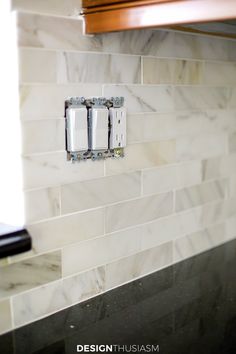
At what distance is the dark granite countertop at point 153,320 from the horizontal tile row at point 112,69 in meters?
0.47

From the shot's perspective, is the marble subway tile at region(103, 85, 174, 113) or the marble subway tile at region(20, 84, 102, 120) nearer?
the marble subway tile at region(20, 84, 102, 120)

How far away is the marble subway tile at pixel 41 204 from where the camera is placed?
776 millimetres

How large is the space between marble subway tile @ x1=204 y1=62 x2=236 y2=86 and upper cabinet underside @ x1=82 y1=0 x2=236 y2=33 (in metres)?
0.41

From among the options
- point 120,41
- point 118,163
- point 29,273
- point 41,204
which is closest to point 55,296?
point 29,273

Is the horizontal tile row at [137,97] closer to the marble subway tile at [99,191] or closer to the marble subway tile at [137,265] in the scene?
the marble subway tile at [99,191]

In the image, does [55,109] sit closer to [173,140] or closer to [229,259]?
[173,140]

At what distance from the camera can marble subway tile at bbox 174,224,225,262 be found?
3.67 feet

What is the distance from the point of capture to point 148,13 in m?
0.71

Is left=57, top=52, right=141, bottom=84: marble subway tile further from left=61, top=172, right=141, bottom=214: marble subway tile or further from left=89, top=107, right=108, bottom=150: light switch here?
left=61, top=172, right=141, bottom=214: marble subway tile

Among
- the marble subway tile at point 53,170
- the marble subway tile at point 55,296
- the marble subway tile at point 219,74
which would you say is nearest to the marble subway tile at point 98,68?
the marble subway tile at point 53,170

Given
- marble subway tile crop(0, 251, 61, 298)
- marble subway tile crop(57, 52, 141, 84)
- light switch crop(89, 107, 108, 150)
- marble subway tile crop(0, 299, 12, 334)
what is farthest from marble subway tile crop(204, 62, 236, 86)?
marble subway tile crop(0, 299, 12, 334)

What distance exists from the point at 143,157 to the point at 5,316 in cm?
45

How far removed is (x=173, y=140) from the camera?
104cm

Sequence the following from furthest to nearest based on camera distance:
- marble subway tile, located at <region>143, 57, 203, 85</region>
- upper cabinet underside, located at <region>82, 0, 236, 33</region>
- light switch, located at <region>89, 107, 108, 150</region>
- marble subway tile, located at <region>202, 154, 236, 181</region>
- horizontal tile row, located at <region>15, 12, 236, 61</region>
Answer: marble subway tile, located at <region>202, 154, 236, 181</region>
marble subway tile, located at <region>143, 57, 203, 85</region>
light switch, located at <region>89, 107, 108, 150</region>
horizontal tile row, located at <region>15, 12, 236, 61</region>
upper cabinet underside, located at <region>82, 0, 236, 33</region>
